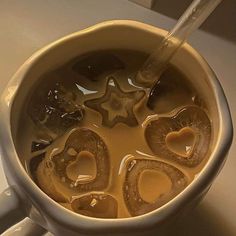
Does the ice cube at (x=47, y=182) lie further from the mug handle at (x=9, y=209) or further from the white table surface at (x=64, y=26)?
the white table surface at (x=64, y=26)

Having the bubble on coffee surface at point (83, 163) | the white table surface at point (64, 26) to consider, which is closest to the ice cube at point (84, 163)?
the bubble on coffee surface at point (83, 163)

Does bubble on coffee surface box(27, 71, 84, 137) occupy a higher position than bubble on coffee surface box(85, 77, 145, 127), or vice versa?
bubble on coffee surface box(85, 77, 145, 127)

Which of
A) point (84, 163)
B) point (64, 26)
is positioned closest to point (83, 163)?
point (84, 163)

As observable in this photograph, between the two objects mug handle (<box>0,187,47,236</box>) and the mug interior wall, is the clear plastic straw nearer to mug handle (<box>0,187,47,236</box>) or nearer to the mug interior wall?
the mug interior wall

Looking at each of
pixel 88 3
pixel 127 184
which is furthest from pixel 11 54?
pixel 127 184

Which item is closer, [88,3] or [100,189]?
[100,189]

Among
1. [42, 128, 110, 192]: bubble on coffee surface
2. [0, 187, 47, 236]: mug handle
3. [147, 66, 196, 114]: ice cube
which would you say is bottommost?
Answer: [0, 187, 47, 236]: mug handle

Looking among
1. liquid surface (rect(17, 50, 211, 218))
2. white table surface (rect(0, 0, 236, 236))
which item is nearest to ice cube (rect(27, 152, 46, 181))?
liquid surface (rect(17, 50, 211, 218))

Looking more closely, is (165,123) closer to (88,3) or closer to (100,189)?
(100,189)
